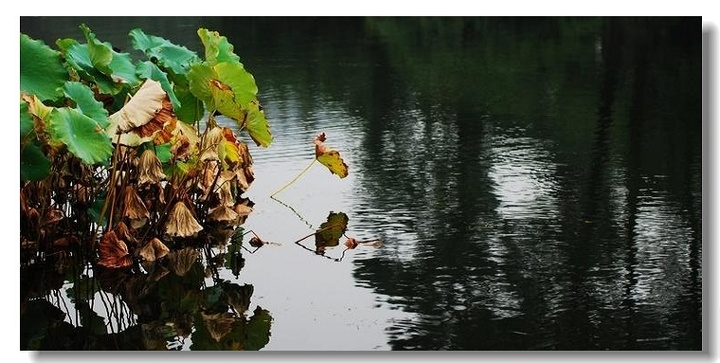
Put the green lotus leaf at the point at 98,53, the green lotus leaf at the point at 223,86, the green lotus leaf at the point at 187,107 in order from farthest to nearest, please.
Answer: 1. the green lotus leaf at the point at 187,107
2. the green lotus leaf at the point at 223,86
3. the green lotus leaf at the point at 98,53

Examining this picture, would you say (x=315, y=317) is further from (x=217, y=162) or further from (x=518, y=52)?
(x=518, y=52)

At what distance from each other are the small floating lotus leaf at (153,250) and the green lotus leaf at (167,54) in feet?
3.03

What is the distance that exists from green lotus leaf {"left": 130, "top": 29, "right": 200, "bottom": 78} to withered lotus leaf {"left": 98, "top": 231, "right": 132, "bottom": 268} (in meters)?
0.99

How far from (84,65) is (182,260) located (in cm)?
114

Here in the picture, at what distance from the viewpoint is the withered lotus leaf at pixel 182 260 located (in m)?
6.88

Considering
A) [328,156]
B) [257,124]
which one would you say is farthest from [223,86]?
[328,156]

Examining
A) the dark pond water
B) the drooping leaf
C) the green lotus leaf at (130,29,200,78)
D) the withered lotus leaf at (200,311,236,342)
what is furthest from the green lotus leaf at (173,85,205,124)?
the withered lotus leaf at (200,311,236,342)

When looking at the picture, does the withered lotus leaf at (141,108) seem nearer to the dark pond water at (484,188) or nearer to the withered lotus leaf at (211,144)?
the dark pond water at (484,188)

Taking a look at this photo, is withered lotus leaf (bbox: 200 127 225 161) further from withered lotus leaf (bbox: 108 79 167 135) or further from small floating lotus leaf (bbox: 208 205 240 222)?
withered lotus leaf (bbox: 108 79 167 135)

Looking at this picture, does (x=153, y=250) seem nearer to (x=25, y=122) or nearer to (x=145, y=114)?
(x=145, y=114)

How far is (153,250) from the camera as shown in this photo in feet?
22.7

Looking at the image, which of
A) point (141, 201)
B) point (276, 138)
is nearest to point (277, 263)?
point (141, 201)

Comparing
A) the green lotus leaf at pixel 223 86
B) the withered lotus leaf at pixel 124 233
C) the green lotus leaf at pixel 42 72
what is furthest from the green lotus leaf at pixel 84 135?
the green lotus leaf at pixel 223 86

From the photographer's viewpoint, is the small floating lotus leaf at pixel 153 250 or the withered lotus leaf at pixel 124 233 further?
the small floating lotus leaf at pixel 153 250
